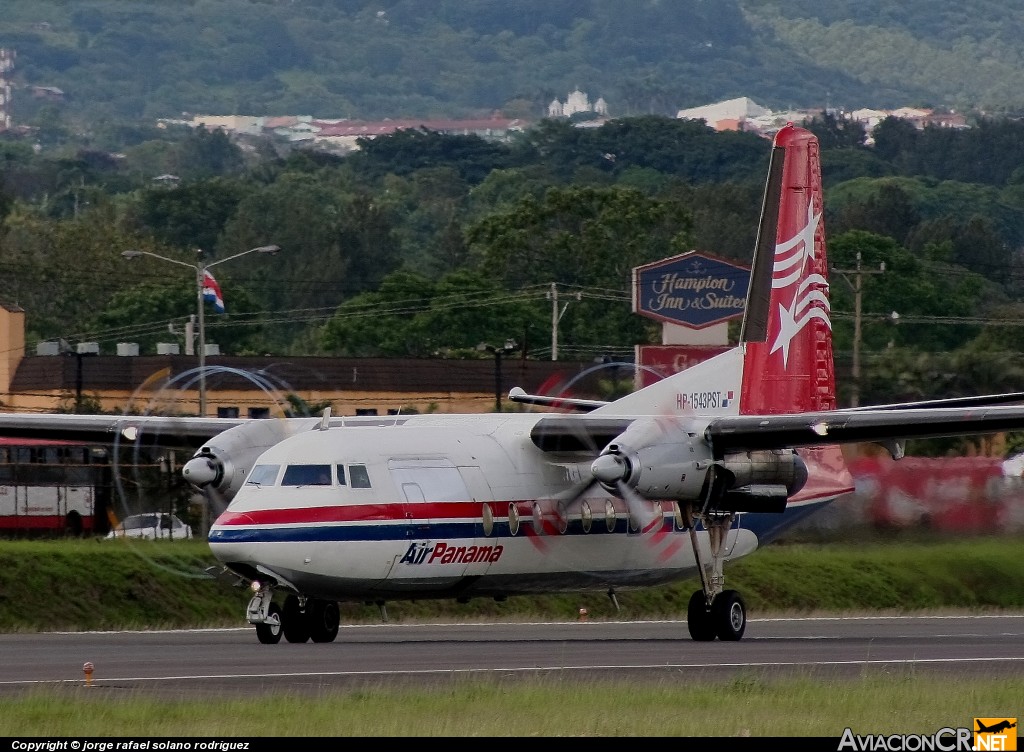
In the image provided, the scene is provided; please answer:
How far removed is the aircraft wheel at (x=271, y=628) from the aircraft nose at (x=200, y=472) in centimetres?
218

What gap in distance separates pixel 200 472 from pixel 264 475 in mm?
1966

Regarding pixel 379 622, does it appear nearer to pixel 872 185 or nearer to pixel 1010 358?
pixel 1010 358

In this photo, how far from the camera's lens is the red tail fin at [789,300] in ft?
103

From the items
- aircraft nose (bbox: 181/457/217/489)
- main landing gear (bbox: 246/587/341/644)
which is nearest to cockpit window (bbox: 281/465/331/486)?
main landing gear (bbox: 246/587/341/644)

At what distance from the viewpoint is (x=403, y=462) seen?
1078 inches

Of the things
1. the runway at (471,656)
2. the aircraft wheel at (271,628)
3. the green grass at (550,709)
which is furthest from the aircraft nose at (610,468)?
the green grass at (550,709)

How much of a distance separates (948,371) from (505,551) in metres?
24.4

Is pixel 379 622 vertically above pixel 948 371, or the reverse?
pixel 948 371

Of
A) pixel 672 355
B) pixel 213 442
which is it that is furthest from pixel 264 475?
pixel 672 355

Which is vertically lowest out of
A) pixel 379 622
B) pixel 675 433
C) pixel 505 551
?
pixel 379 622

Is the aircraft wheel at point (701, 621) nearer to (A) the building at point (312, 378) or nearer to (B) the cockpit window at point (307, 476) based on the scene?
(B) the cockpit window at point (307, 476)

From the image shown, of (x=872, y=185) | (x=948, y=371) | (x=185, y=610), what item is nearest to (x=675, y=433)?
(x=185, y=610)

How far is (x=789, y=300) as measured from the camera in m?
32.2

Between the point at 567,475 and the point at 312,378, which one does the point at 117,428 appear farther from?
the point at 312,378
